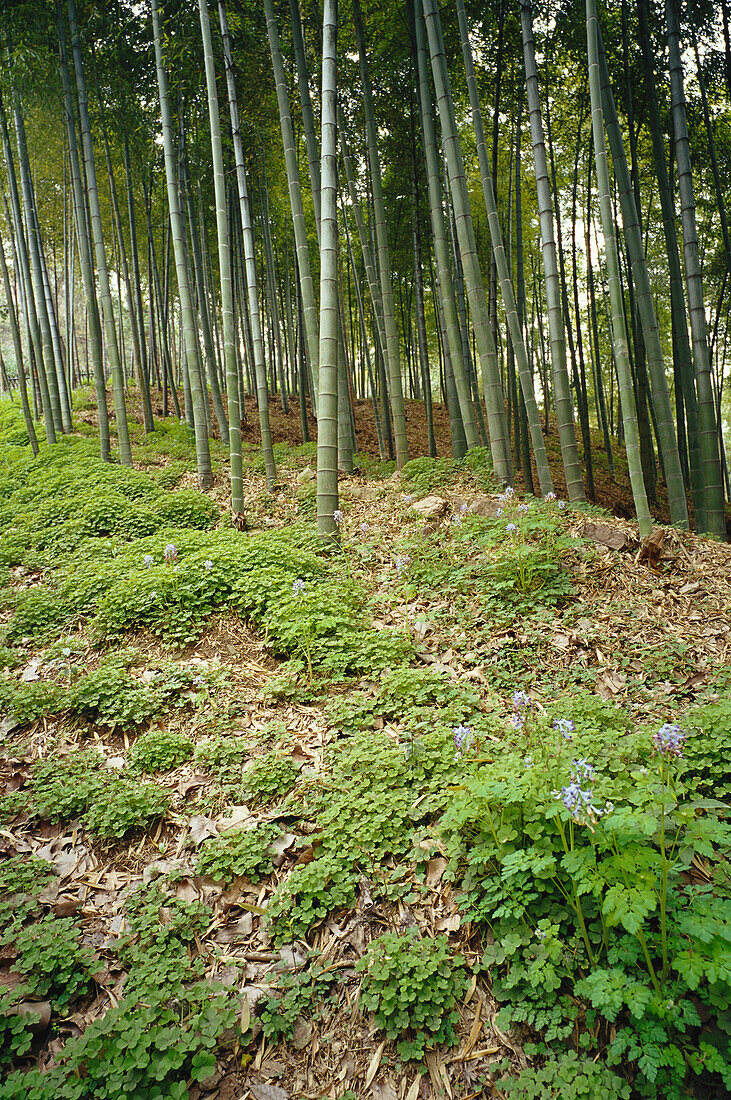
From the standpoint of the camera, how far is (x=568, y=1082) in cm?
128

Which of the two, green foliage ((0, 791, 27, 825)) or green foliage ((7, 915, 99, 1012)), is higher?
green foliage ((0, 791, 27, 825))

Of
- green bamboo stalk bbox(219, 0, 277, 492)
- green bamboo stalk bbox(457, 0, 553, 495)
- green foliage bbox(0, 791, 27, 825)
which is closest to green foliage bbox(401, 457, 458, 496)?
green bamboo stalk bbox(457, 0, 553, 495)

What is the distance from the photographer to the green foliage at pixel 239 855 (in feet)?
6.46

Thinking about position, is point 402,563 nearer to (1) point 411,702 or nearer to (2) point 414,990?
(1) point 411,702

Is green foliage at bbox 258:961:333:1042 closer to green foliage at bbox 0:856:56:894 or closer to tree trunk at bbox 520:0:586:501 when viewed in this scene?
green foliage at bbox 0:856:56:894

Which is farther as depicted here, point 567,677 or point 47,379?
point 47,379

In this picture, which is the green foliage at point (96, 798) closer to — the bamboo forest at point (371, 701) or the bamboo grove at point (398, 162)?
the bamboo forest at point (371, 701)

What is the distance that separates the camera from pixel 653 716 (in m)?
2.32

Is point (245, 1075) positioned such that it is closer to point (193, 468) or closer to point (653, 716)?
point (653, 716)

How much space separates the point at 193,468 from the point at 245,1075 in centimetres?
696

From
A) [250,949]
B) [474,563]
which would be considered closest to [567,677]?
[474,563]

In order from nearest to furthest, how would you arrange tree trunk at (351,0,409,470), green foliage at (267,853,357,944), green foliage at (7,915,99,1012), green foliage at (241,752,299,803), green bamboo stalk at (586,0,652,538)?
green foliage at (7,915,99,1012)
green foliage at (267,853,357,944)
green foliage at (241,752,299,803)
green bamboo stalk at (586,0,652,538)
tree trunk at (351,0,409,470)

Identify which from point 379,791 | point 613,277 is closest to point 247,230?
point 613,277

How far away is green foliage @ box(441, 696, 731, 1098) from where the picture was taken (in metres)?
1.26
